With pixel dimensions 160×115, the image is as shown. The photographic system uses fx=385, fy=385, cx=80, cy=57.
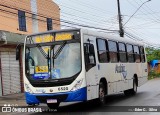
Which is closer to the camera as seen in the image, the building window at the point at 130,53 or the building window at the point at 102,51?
the building window at the point at 102,51

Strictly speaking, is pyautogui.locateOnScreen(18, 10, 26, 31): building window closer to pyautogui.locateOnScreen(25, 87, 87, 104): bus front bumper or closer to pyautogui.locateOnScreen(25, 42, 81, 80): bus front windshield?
pyautogui.locateOnScreen(25, 42, 81, 80): bus front windshield

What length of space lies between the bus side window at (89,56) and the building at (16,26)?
9.78 meters

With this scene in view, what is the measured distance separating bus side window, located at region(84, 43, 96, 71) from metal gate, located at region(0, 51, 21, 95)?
11.8 meters

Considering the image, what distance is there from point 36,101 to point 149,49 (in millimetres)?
46214

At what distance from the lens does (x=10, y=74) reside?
25.8 meters

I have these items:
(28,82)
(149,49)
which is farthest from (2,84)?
(149,49)

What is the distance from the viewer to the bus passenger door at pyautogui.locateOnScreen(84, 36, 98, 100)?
44.6 feet

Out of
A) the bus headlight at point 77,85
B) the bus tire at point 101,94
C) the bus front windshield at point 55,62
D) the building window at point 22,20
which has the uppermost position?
the building window at point 22,20

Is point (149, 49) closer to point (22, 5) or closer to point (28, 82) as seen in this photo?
point (22, 5)

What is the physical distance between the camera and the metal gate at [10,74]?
2497cm

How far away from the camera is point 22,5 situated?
32.6 meters

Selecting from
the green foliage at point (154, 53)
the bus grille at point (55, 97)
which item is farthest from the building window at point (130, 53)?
the green foliage at point (154, 53)

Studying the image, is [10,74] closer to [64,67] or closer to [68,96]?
[64,67]

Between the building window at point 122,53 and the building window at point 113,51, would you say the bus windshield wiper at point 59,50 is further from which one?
the building window at point 122,53
